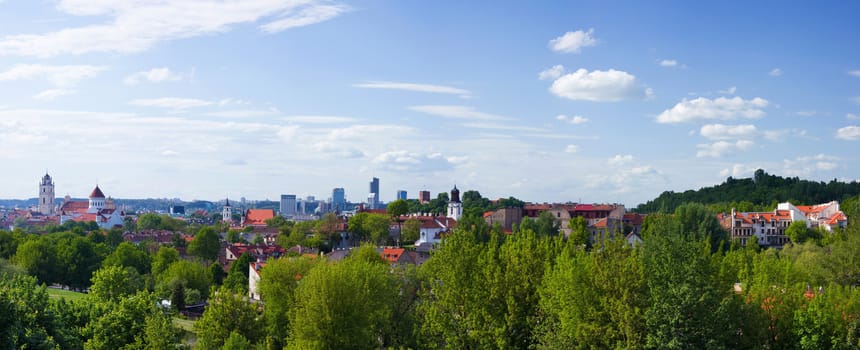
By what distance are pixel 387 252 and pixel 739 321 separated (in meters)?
45.7

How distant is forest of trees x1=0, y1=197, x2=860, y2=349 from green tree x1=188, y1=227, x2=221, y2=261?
52754 mm

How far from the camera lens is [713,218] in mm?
88250

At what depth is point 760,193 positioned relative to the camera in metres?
161

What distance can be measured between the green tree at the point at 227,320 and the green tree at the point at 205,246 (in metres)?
59.3

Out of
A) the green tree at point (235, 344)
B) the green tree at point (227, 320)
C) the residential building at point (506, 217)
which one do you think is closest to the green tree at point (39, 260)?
the green tree at point (227, 320)

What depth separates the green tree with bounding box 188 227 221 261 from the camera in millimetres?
96688

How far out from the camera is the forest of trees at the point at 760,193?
152 m

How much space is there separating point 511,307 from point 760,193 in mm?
144476

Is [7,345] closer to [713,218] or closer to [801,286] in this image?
[801,286]

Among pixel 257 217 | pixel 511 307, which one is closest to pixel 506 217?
pixel 511 307

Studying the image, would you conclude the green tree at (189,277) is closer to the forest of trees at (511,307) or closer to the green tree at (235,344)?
the forest of trees at (511,307)

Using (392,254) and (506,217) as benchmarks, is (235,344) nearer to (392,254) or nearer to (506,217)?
(392,254)

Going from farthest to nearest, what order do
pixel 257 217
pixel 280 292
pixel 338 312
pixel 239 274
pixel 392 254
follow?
1. pixel 257 217
2. pixel 239 274
3. pixel 392 254
4. pixel 280 292
5. pixel 338 312

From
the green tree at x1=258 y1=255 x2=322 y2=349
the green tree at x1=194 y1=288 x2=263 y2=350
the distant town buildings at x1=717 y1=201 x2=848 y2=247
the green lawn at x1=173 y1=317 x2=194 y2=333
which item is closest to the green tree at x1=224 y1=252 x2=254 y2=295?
the green lawn at x1=173 y1=317 x2=194 y2=333
